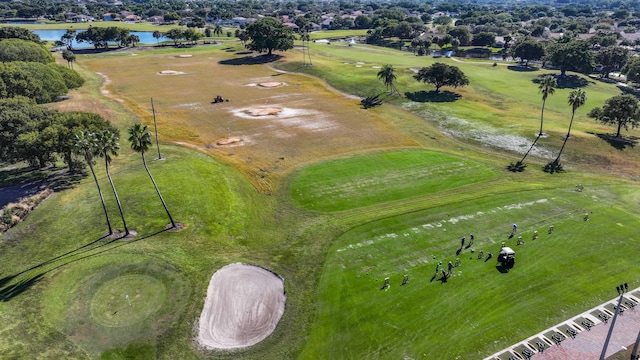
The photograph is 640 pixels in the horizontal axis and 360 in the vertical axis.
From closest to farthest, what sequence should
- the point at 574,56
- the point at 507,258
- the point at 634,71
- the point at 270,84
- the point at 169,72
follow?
the point at 507,258 < the point at 634,71 < the point at 270,84 < the point at 574,56 < the point at 169,72

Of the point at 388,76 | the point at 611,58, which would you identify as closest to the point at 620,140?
the point at 388,76

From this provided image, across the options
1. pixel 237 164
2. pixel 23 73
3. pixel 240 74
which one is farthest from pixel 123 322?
pixel 240 74

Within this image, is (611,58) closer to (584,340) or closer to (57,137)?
(584,340)

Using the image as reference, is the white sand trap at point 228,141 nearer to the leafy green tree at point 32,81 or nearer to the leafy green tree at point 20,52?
the leafy green tree at point 32,81

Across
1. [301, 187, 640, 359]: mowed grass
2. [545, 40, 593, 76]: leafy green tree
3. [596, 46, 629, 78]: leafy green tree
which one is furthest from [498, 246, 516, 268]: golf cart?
[596, 46, 629, 78]: leafy green tree

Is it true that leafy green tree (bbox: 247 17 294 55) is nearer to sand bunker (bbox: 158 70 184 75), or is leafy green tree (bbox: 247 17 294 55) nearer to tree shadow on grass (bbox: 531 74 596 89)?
sand bunker (bbox: 158 70 184 75)

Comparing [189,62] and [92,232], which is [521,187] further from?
[189,62]
